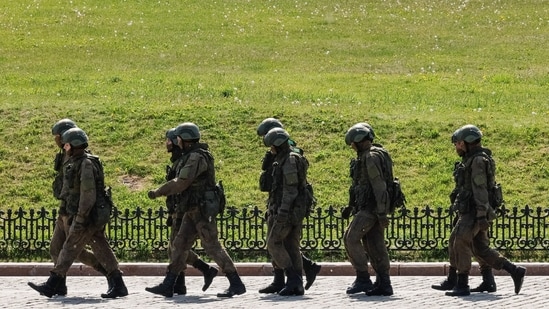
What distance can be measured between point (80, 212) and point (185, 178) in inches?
44.2

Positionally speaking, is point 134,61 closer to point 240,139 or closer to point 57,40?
point 57,40

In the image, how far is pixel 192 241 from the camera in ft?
52.6

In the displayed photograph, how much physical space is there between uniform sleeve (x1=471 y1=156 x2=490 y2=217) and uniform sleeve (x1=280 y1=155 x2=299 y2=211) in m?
1.83

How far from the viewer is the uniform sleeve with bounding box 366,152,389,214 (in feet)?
52.1

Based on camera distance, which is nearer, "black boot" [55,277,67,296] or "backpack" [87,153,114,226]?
"backpack" [87,153,114,226]

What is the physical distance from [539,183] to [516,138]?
1.98 metres

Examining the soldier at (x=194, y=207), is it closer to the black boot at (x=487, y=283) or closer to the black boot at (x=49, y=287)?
the black boot at (x=49, y=287)

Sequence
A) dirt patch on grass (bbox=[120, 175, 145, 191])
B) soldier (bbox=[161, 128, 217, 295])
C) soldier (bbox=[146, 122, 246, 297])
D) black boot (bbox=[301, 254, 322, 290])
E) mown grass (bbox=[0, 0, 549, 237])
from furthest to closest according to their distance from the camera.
A: mown grass (bbox=[0, 0, 549, 237])
dirt patch on grass (bbox=[120, 175, 145, 191])
black boot (bbox=[301, 254, 322, 290])
soldier (bbox=[161, 128, 217, 295])
soldier (bbox=[146, 122, 246, 297])

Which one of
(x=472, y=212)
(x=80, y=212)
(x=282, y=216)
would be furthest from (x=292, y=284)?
(x=80, y=212)

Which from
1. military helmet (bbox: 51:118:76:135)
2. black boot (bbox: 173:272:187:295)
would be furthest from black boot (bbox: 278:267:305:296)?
military helmet (bbox: 51:118:76:135)

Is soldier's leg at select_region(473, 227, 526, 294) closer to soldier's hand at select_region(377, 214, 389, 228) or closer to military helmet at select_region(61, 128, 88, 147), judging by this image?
soldier's hand at select_region(377, 214, 389, 228)

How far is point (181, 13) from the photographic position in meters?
41.7

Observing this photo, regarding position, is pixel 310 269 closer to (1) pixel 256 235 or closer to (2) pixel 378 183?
(2) pixel 378 183

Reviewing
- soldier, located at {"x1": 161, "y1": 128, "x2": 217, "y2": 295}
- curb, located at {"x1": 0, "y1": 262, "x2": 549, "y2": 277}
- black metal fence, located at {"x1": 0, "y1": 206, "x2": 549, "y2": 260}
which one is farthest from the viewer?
black metal fence, located at {"x1": 0, "y1": 206, "x2": 549, "y2": 260}
